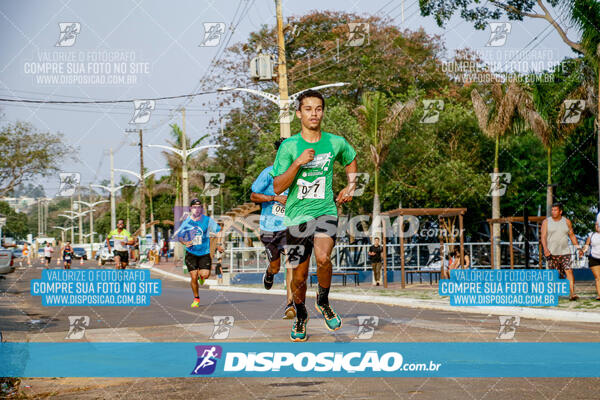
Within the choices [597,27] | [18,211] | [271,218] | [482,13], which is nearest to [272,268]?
[271,218]

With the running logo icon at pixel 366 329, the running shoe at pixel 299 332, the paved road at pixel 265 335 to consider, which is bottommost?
the paved road at pixel 265 335

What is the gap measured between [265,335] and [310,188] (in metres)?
4.28

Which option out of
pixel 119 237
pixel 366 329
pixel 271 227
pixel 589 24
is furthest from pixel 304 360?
pixel 589 24

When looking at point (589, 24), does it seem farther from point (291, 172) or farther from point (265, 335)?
point (291, 172)

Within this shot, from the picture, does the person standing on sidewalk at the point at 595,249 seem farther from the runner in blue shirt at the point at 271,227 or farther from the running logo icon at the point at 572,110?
the running logo icon at the point at 572,110

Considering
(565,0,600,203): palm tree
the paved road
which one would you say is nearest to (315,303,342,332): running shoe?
the paved road

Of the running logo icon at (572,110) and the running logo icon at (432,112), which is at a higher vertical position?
the running logo icon at (432,112)

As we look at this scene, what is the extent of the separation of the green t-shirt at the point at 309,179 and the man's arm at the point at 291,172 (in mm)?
124

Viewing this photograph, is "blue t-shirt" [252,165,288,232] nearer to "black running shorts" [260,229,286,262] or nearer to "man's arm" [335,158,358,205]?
"black running shorts" [260,229,286,262]

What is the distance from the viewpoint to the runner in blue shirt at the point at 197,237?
12570 mm

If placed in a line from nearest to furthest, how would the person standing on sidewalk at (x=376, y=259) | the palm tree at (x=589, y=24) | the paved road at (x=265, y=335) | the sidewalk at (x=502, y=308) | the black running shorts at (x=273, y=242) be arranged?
the paved road at (x=265, y=335), the black running shorts at (x=273, y=242), the sidewalk at (x=502, y=308), the palm tree at (x=589, y=24), the person standing on sidewalk at (x=376, y=259)

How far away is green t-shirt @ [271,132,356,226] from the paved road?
1423mm

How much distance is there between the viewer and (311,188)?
5996mm

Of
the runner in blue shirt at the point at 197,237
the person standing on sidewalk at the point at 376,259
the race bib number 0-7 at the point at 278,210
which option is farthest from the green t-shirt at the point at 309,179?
the person standing on sidewalk at the point at 376,259
